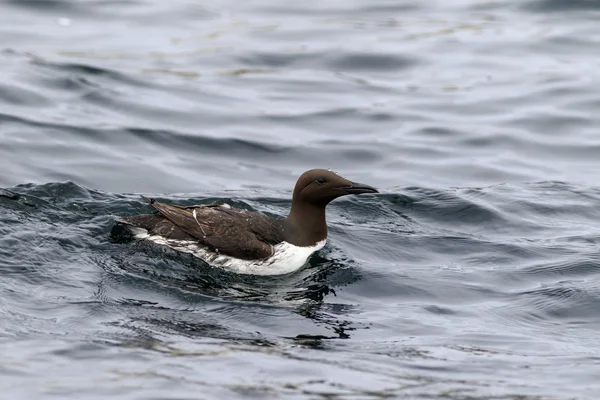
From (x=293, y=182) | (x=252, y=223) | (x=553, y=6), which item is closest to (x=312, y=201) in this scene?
(x=252, y=223)

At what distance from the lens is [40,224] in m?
10.4

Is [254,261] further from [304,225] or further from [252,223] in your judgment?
[304,225]

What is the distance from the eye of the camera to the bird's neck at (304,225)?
10.0m

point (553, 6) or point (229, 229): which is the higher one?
point (553, 6)

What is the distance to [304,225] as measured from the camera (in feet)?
33.1

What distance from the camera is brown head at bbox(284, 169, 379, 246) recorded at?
9922 millimetres

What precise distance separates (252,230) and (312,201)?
63cm

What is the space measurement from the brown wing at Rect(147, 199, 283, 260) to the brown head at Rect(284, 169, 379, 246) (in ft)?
0.50

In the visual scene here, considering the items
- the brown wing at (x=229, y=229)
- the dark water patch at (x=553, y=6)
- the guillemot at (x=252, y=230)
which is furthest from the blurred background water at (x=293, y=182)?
the brown wing at (x=229, y=229)

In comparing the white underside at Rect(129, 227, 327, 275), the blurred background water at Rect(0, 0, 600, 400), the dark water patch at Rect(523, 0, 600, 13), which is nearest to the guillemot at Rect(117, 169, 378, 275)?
the white underside at Rect(129, 227, 327, 275)

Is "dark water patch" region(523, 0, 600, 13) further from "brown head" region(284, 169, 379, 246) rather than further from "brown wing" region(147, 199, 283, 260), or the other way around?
"brown wing" region(147, 199, 283, 260)

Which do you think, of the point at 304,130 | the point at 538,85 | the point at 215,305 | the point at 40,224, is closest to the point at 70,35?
the point at 304,130

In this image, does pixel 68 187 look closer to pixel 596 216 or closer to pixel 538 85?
pixel 596 216

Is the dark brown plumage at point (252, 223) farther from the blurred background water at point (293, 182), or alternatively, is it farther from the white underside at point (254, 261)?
the blurred background water at point (293, 182)
